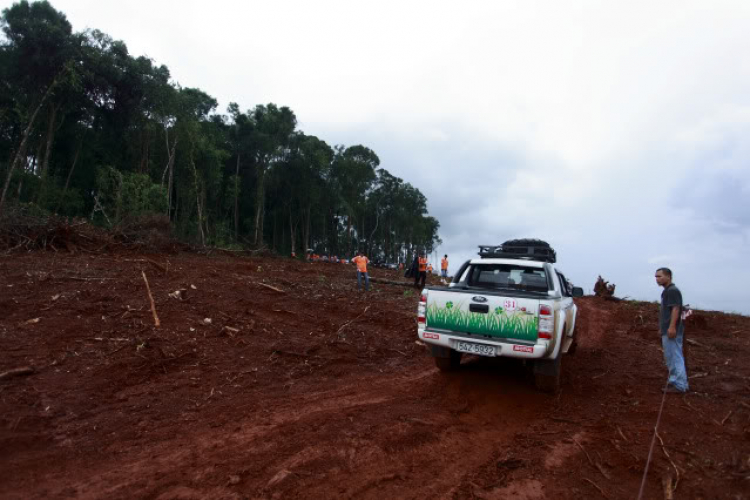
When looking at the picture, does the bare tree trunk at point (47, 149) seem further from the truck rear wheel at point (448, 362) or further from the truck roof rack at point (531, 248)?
the truck rear wheel at point (448, 362)

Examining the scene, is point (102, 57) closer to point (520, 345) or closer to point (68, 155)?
point (68, 155)

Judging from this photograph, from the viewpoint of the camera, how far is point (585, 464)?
3.90m

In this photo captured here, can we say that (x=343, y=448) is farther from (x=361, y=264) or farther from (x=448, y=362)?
(x=361, y=264)

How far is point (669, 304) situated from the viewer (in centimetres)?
579

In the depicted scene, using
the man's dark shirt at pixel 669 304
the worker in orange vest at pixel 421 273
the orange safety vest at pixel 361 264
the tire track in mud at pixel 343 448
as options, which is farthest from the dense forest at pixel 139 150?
the man's dark shirt at pixel 669 304

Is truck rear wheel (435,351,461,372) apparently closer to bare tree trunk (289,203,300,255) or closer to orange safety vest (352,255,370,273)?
orange safety vest (352,255,370,273)

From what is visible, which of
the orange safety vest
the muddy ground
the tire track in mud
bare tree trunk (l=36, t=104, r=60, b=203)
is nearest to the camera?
the tire track in mud

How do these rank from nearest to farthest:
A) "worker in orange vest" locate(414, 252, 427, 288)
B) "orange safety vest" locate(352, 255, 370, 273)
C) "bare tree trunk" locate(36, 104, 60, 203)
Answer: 1. "orange safety vest" locate(352, 255, 370, 273)
2. "worker in orange vest" locate(414, 252, 427, 288)
3. "bare tree trunk" locate(36, 104, 60, 203)

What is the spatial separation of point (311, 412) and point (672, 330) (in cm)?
472

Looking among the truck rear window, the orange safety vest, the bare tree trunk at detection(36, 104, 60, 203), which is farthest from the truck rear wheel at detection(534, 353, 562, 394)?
the bare tree trunk at detection(36, 104, 60, 203)

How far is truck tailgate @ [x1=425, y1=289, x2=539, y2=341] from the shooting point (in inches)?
202

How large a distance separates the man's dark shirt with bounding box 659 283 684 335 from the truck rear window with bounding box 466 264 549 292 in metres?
1.51

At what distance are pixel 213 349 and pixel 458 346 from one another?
4099 mm

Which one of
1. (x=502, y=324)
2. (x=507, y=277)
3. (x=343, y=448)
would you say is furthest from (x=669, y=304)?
(x=343, y=448)
